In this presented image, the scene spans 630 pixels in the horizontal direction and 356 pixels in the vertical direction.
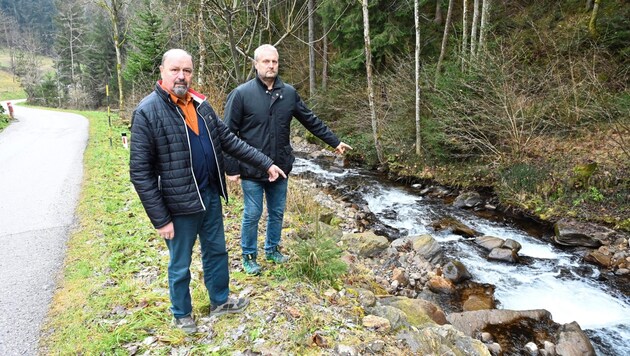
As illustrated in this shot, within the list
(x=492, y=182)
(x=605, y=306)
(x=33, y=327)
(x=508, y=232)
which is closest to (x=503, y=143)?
(x=492, y=182)

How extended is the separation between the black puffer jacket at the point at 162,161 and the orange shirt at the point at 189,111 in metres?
0.06

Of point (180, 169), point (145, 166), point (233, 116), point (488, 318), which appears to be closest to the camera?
point (145, 166)

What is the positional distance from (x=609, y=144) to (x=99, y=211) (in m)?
11.6

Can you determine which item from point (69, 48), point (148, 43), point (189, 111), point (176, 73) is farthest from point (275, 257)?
point (69, 48)

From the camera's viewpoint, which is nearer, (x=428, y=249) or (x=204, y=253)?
(x=204, y=253)

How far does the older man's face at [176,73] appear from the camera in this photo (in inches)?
105

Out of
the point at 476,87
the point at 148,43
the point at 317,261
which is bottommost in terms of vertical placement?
the point at 317,261

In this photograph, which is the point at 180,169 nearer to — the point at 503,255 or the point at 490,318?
the point at 490,318

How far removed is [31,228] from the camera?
5.78 meters

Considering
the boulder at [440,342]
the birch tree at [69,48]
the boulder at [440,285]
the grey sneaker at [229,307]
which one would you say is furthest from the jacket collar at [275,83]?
the birch tree at [69,48]

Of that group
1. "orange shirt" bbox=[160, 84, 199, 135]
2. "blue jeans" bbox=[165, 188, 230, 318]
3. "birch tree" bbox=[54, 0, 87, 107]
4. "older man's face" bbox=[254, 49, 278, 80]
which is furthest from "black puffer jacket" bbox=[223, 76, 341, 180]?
"birch tree" bbox=[54, 0, 87, 107]

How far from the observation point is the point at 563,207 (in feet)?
28.5

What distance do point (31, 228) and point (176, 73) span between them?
Result: 15.8 ft

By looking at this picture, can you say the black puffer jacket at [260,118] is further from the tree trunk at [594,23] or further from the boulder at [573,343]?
the tree trunk at [594,23]
